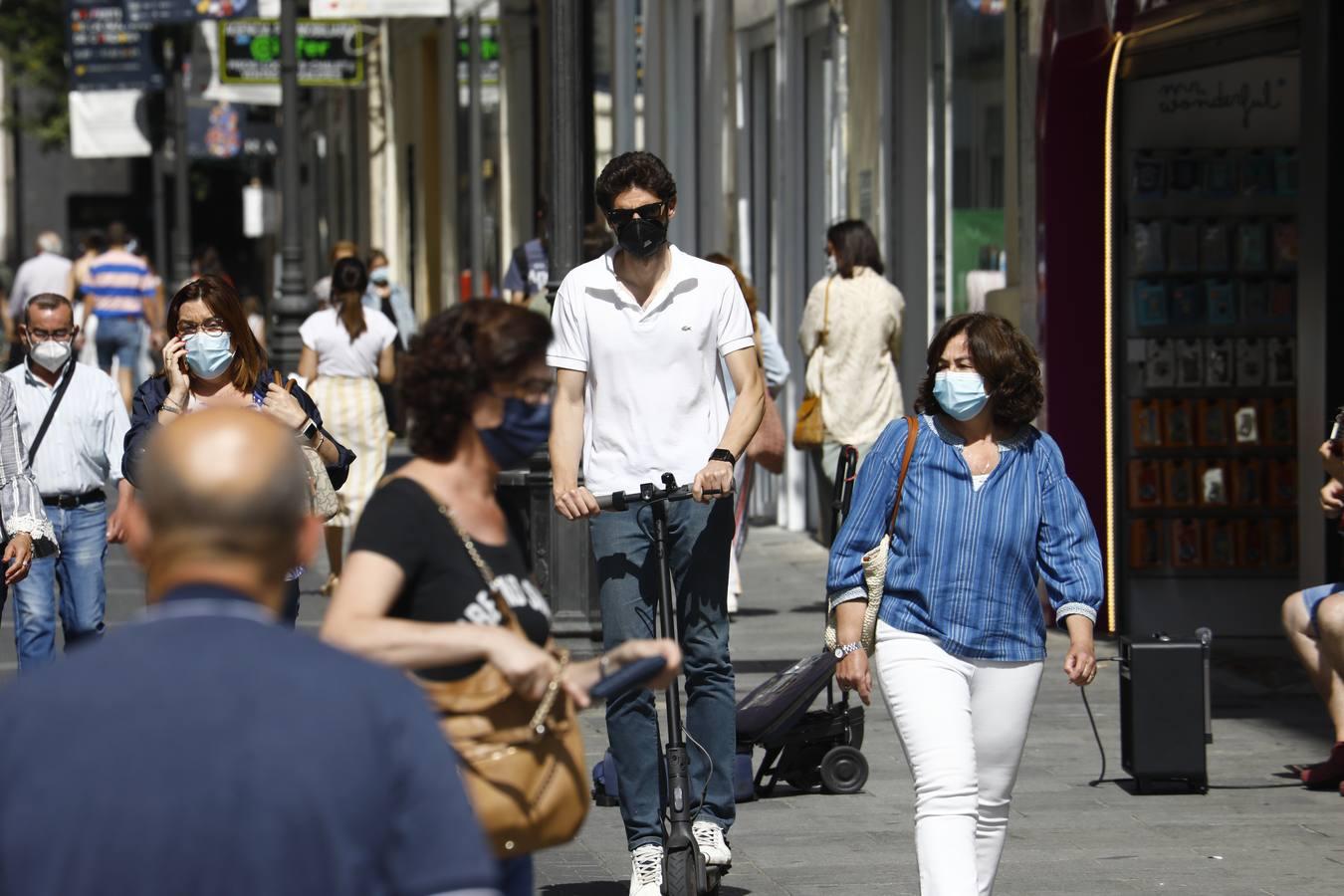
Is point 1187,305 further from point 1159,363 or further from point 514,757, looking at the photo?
point 514,757

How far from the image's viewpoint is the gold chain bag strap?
11.3 feet

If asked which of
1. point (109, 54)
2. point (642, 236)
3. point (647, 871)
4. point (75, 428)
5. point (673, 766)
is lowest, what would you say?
point (647, 871)

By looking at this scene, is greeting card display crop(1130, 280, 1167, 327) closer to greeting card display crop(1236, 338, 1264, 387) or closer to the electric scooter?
greeting card display crop(1236, 338, 1264, 387)

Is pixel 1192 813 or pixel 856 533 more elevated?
pixel 856 533

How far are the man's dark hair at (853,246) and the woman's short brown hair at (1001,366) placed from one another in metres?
6.71

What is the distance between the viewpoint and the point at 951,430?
5.55 m

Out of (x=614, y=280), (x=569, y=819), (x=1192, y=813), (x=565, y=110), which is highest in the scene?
(x=565, y=110)

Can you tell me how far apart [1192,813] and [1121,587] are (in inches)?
149

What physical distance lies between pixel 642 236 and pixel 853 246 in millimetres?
6121

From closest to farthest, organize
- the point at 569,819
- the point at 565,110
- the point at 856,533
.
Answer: the point at 569,819
the point at 856,533
the point at 565,110

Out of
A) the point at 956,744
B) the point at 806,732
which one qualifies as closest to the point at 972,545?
the point at 956,744

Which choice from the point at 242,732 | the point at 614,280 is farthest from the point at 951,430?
the point at 242,732

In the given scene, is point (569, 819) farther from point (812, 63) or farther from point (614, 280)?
point (812, 63)

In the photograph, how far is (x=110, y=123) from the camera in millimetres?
40125
